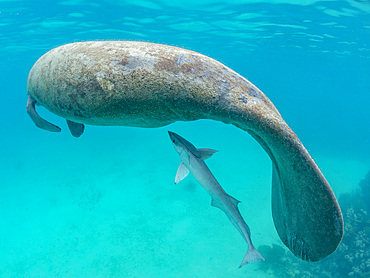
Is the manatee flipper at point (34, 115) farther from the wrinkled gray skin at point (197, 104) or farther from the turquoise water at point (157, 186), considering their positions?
the turquoise water at point (157, 186)

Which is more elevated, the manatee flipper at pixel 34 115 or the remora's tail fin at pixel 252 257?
the manatee flipper at pixel 34 115

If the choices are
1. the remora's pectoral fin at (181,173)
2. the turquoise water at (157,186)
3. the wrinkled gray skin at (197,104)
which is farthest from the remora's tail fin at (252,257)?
the turquoise water at (157,186)

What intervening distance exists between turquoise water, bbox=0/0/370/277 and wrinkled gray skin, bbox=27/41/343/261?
7875 millimetres

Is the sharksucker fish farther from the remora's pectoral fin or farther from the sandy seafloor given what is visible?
the sandy seafloor

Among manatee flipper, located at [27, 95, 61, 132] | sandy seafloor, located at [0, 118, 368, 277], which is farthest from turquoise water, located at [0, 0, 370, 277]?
manatee flipper, located at [27, 95, 61, 132]

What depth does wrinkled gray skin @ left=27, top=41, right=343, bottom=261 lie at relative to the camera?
1.79 meters

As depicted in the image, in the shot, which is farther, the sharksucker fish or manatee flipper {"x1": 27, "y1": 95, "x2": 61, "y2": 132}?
manatee flipper {"x1": 27, "y1": 95, "x2": 61, "y2": 132}

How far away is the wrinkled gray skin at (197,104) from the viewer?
1.79m

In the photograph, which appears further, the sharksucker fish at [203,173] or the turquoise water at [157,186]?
the turquoise water at [157,186]

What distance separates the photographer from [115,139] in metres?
38.3

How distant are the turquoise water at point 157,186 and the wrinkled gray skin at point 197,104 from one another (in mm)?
7875

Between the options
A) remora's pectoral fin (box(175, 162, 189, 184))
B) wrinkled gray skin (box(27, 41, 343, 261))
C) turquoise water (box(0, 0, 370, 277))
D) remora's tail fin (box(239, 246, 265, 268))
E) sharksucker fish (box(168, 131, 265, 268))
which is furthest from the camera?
turquoise water (box(0, 0, 370, 277))

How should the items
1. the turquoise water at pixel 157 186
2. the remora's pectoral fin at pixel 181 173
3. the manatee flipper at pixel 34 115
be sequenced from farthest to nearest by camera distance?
the turquoise water at pixel 157 186 → the manatee flipper at pixel 34 115 → the remora's pectoral fin at pixel 181 173

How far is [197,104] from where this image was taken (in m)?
1.90
